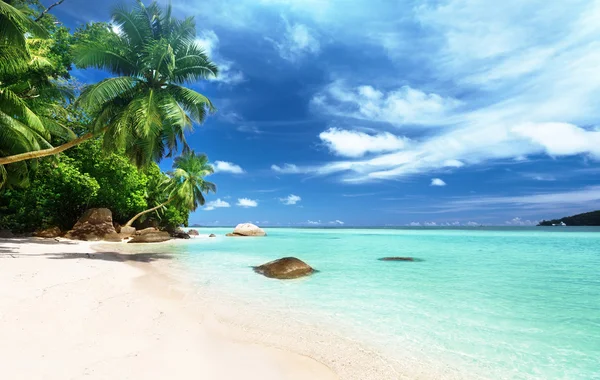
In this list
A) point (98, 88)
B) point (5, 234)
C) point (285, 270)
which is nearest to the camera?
point (285, 270)

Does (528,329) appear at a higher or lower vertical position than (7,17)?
lower

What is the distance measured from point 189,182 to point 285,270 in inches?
1050

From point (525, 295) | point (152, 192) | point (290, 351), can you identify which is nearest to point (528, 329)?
point (525, 295)

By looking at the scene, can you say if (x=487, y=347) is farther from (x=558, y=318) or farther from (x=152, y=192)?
(x=152, y=192)

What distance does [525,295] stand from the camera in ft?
26.6

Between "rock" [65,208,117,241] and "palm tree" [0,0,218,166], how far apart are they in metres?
10.7

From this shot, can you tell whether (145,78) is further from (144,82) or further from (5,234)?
(5,234)

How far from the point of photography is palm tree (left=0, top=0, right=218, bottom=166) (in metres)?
11.3

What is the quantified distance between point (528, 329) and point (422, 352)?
2636mm

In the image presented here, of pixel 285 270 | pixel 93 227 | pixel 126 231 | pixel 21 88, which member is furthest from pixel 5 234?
pixel 285 270

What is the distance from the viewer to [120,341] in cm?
385

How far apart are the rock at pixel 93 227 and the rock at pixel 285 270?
1694 centimetres

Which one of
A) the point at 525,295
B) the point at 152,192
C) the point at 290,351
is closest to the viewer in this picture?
the point at 290,351

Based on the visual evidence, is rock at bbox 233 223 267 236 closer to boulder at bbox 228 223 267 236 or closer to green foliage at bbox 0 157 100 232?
boulder at bbox 228 223 267 236
